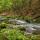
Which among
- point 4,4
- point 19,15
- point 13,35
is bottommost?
point 19,15

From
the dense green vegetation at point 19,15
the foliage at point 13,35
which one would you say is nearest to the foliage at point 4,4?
the dense green vegetation at point 19,15

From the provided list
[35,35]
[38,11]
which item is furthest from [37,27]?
[38,11]

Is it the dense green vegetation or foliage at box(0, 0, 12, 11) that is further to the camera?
foliage at box(0, 0, 12, 11)

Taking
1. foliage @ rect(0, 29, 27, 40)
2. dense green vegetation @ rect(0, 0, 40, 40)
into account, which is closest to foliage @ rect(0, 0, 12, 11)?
dense green vegetation @ rect(0, 0, 40, 40)

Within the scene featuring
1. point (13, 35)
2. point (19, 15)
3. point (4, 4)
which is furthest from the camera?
point (4, 4)

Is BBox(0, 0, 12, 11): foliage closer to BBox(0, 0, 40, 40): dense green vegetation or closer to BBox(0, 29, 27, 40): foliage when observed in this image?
BBox(0, 0, 40, 40): dense green vegetation

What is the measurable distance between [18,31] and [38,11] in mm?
1373

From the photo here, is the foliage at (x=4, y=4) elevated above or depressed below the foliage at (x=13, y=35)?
above

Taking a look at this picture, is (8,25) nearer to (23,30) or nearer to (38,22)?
(23,30)

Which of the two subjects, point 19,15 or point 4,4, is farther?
point 4,4

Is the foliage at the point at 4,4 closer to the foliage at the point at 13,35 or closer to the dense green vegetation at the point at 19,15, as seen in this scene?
the dense green vegetation at the point at 19,15

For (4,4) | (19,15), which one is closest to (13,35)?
(19,15)

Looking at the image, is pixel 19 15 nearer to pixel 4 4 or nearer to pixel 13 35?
pixel 4 4

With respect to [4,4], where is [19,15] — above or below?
below
